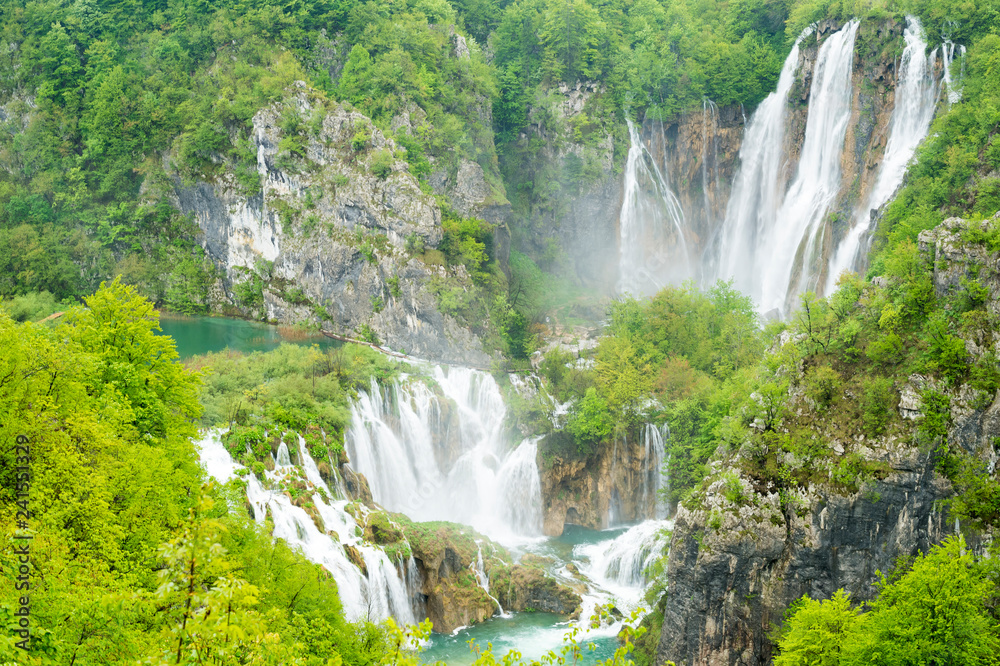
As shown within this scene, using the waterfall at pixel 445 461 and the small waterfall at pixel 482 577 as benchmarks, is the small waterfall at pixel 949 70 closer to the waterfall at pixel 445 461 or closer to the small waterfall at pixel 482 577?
the waterfall at pixel 445 461

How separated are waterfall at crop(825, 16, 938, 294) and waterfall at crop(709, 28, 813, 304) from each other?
822 cm

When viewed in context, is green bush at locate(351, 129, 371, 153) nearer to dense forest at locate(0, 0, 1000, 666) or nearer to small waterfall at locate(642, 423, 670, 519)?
dense forest at locate(0, 0, 1000, 666)

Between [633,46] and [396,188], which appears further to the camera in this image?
[633,46]

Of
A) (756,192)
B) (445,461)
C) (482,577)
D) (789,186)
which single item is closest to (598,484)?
(445,461)

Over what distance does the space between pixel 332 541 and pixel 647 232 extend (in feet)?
137

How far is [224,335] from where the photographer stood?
163 ft

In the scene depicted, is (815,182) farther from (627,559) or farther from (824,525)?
(824,525)

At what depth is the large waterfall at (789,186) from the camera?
4491 centimetres

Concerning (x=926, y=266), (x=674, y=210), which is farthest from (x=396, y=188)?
(x=926, y=266)

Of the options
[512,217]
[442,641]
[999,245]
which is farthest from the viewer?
[512,217]

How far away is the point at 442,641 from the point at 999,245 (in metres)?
20.9

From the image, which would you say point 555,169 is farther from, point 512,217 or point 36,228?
point 36,228

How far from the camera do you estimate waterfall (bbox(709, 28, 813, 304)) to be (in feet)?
178

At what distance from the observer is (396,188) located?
50438 millimetres
